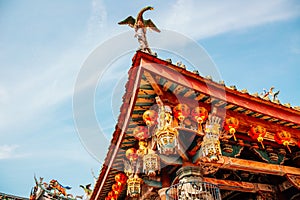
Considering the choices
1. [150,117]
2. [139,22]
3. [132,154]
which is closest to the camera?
[150,117]

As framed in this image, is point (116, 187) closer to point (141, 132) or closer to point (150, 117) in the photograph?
point (141, 132)

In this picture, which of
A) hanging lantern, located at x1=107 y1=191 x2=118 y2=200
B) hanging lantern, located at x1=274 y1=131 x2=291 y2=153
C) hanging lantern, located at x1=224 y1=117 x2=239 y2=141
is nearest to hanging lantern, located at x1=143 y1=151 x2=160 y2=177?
hanging lantern, located at x1=224 y1=117 x2=239 y2=141

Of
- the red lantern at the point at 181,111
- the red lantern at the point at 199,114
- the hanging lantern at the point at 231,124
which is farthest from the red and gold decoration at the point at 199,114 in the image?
the hanging lantern at the point at 231,124

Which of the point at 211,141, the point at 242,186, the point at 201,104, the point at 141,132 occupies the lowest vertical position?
the point at 242,186

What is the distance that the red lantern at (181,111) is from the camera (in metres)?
4.75

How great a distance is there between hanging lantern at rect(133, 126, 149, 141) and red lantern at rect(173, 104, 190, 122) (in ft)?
2.91

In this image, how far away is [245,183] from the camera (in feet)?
21.5

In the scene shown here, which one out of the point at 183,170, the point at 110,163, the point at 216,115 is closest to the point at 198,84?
the point at 216,115

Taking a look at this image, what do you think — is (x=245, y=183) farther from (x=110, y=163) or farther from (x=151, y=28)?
(x=151, y=28)

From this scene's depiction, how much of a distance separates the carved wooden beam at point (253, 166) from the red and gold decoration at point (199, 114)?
758mm

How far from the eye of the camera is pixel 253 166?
5602mm

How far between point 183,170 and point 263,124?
79.7 inches

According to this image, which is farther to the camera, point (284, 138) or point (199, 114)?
point (284, 138)

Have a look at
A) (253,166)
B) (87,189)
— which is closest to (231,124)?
(253,166)
